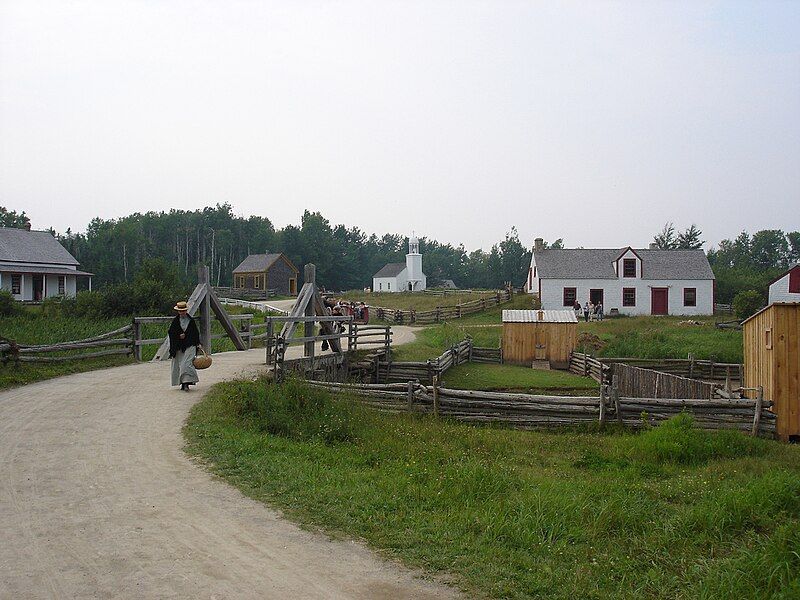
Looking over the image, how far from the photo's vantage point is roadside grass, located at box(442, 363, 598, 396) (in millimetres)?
22094

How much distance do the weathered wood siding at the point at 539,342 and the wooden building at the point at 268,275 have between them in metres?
49.6

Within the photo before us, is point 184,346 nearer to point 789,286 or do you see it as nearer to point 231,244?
point 789,286

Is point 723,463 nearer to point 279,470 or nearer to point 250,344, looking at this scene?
point 279,470

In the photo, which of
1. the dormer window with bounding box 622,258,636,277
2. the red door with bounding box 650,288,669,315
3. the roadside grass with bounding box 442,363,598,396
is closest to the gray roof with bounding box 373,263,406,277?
the dormer window with bounding box 622,258,636,277

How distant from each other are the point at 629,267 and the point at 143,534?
1868 inches

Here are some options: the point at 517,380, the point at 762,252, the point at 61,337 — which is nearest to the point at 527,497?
the point at 517,380

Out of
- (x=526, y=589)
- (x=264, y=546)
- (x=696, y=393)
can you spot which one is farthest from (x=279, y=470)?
(x=696, y=393)

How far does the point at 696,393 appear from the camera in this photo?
1731cm

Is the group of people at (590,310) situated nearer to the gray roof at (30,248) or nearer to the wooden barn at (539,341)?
the wooden barn at (539,341)

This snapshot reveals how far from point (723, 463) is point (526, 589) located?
733cm

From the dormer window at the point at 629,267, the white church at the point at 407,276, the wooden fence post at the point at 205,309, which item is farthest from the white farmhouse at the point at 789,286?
the white church at the point at 407,276

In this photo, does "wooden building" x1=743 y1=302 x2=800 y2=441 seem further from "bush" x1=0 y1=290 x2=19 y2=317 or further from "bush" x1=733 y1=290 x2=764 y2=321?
"bush" x1=0 y1=290 x2=19 y2=317

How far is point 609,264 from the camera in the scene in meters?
50.9

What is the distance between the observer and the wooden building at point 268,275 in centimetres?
7700
